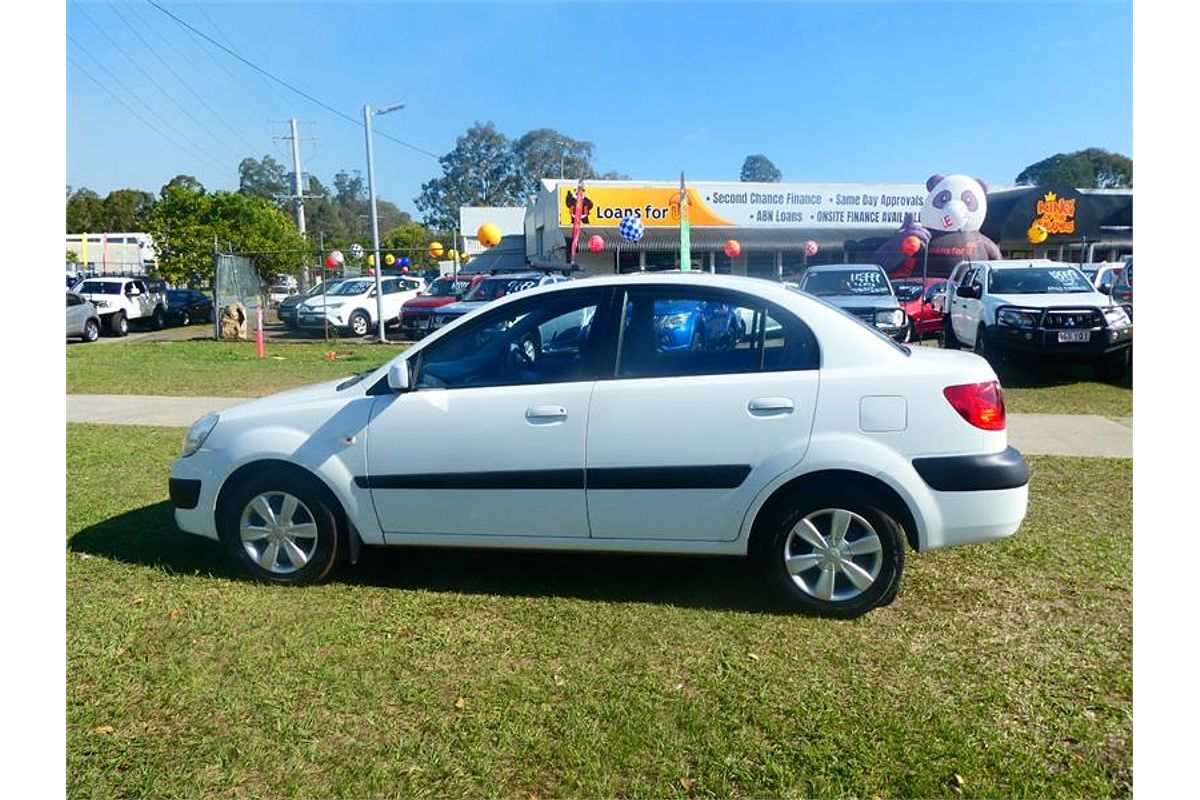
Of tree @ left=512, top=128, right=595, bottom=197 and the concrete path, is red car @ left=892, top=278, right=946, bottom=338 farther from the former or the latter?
tree @ left=512, top=128, right=595, bottom=197

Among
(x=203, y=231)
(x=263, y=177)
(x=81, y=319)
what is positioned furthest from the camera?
(x=263, y=177)

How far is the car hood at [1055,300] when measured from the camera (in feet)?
35.7

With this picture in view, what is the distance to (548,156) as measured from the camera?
86.9 m

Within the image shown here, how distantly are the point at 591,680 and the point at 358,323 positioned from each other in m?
20.3

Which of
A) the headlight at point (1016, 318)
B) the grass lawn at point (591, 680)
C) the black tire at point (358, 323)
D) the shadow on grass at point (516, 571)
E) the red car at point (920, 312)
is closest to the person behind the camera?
the grass lawn at point (591, 680)

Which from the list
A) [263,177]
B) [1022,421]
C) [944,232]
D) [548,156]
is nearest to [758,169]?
[548,156]

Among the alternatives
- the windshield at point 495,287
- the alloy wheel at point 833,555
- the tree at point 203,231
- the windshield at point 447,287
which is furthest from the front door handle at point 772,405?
the tree at point 203,231

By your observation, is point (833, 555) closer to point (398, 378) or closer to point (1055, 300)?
point (398, 378)

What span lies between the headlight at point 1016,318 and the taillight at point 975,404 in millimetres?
8240

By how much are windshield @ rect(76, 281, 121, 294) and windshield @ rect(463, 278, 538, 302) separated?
1301cm

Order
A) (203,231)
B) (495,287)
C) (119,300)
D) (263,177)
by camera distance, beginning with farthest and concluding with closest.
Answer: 1. (263,177)
2. (203,231)
3. (119,300)
4. (495,287)

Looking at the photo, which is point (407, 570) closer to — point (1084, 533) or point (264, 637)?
point (264, 637)

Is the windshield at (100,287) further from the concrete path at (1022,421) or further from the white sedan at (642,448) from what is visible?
the white sedan at (642,448)

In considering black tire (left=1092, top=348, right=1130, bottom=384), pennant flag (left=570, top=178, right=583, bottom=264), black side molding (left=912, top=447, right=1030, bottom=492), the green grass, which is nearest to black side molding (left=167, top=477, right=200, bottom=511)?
black side molding (left=912, top=447, right=1030, bottom=492)
